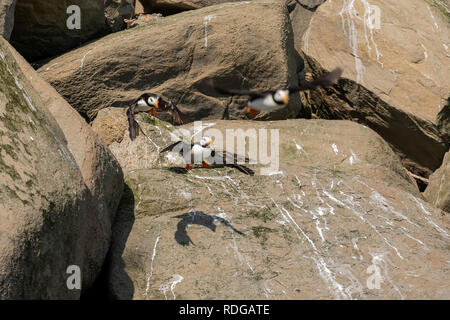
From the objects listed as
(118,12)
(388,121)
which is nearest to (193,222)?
(388,121)

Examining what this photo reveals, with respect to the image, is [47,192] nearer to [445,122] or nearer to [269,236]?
[269,236]

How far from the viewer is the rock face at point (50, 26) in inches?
362

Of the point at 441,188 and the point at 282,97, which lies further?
the point at 441,188

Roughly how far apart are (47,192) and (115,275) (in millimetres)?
1331

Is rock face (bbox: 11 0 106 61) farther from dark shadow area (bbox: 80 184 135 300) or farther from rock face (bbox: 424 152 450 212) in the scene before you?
rock face (bbox: 424 152 450 212)

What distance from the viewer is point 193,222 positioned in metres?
6.45

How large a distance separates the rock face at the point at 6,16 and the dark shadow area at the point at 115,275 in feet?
10.1

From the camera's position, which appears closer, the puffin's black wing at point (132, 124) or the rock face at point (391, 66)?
the puffin's black wing at point (132, 124)

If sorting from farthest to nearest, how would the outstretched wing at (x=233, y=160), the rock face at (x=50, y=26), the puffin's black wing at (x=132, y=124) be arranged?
1. the rock face at (x=50, y=26)
2. the puffin's black wing at (x=132, y=124)
3. the outstretched wing at (x=233, y=160)

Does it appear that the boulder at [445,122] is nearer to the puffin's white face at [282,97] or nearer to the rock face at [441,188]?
the rock face at [441,188]

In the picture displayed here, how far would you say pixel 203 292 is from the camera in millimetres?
5742

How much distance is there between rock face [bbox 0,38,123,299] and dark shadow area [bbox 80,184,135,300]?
0.54 ft

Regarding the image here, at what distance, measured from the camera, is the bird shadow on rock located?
20.5ft

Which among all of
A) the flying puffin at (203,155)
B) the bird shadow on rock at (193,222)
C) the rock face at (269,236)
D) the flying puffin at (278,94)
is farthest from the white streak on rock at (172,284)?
the flying puffin at (278,94)
